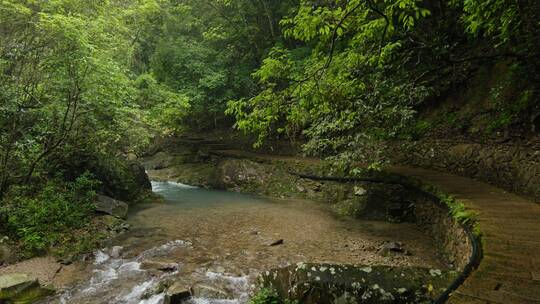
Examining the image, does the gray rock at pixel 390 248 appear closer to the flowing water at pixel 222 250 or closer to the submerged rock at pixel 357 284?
the flowing water at pixel 222 250

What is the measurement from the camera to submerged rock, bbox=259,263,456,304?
13.9 feet

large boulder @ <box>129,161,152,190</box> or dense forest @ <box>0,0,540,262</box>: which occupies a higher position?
dense forest @ <box>0,0,540,262</box>

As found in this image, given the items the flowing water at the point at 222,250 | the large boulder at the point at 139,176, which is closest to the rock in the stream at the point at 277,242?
the flowing water at the point at 222,250

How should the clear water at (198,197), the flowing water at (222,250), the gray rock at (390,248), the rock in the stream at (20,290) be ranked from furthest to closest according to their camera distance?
the clear water at (198,197) → the gray rock at (390,248) → the flowing water at (222,250) → the rock in the stream at (20,290)

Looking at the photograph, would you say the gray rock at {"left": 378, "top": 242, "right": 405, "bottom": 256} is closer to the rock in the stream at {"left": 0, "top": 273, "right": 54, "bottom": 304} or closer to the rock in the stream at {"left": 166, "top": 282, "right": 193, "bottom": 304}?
the rock in the stream at {"left": 166, "top": 282, "right": 193, "bottom": 304}

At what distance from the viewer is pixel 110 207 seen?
33.0ft

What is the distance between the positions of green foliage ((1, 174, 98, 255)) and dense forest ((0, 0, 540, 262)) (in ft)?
0.10

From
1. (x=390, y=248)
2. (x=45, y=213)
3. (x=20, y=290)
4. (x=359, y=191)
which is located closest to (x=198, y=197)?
(x=45, y=213)

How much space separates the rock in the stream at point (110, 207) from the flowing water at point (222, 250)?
0.38 m

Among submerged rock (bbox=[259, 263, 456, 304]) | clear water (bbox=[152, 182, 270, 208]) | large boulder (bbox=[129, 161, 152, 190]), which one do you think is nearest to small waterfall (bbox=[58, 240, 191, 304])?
submerged rock (bbox=[259, 263, 456, 304])

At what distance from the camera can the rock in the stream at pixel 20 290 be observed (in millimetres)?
5363

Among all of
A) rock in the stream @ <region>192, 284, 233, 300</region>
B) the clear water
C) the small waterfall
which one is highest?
rock in the stream @ <region>192, 284, 233, 300</region>

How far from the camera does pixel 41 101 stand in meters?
8.66

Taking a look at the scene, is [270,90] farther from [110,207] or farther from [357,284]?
[110,207]
